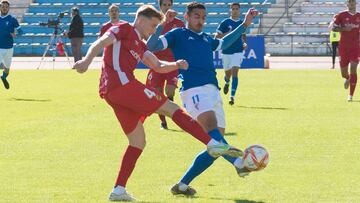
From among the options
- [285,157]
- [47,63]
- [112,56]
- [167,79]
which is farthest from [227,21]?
[47,63]

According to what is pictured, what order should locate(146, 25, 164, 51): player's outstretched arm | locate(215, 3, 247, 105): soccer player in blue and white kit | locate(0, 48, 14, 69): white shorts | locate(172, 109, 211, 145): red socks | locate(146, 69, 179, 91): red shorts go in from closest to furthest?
locate(172, 109, 211, 145): red socks, locate(146, 25, 164, 51): player's outstretched arm, locate(146, 69, 179, 91): red shorts, locate(215, 3, 247, 105): soccer player in blue and white kit, locate(0, 48, 14, 69): white shorts

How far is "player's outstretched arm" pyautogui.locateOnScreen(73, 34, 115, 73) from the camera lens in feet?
27.5

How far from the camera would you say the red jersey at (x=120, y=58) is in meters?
8.88

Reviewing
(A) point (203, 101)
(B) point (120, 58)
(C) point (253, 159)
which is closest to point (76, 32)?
(A) point (203, 101)

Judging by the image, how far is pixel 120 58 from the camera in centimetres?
891

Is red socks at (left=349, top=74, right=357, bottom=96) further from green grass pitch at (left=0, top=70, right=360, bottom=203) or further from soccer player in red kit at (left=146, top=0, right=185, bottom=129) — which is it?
soccer player in red kit at (left=146, top=0, right=185, bottom=129)

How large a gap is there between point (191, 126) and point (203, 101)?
71cm

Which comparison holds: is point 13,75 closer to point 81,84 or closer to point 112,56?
point 81,84

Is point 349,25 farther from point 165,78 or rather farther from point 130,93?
point 130,93

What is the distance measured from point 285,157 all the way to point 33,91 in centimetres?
1434

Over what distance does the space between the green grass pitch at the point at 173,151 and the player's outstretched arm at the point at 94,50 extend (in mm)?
1462

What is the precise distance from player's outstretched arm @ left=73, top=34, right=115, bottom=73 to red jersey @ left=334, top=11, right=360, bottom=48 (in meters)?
13.5

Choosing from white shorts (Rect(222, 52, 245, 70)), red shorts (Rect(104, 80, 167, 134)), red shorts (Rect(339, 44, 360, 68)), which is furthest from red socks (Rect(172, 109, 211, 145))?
red shorts (Rect(339, 44, 360, 68))

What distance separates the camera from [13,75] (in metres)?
32.7
